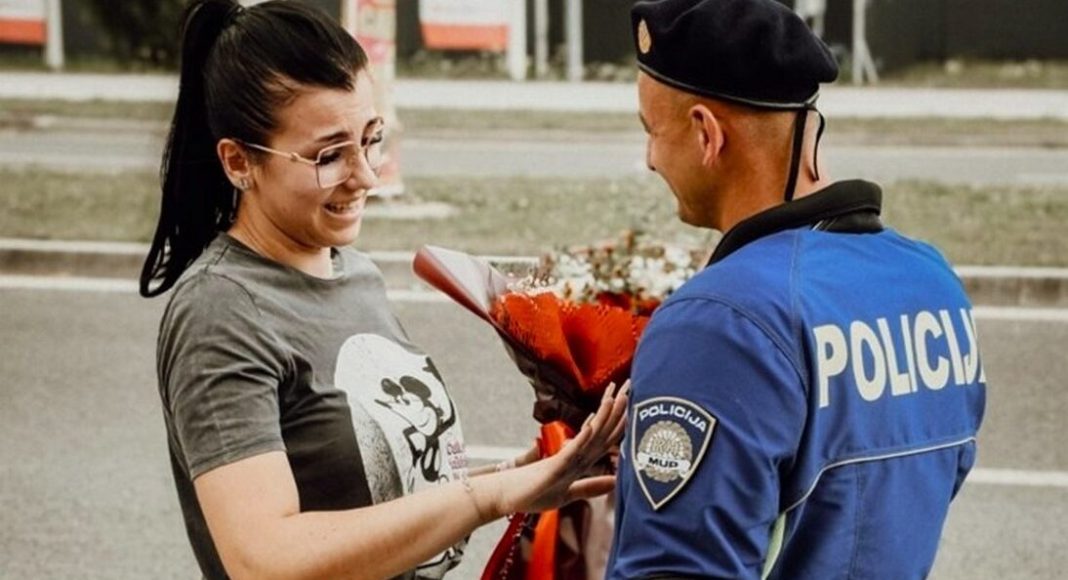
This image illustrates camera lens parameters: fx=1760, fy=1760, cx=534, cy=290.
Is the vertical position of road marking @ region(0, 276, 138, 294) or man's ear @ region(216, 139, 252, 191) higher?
man's ear @ region(216, 139, 252, 191)

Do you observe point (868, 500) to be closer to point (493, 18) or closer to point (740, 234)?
point (740, 234)

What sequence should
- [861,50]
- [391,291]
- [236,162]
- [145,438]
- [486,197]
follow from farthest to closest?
[861,50] → [486,197] → [391,291] → [145,438] → [236,162]

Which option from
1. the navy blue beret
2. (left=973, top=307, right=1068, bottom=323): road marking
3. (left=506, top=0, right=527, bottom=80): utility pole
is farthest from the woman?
(left=506, top=0, right=527, bottom=80): utility pole

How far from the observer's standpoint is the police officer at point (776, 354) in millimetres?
1823

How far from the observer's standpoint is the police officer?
5.98ft

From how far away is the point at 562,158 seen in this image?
15.4 meters

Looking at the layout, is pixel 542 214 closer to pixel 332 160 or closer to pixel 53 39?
pixel 332 160

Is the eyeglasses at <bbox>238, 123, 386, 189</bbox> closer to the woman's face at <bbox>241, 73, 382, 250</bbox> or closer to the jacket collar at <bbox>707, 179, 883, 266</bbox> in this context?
the woman's face at <bbox>241, 73, 382, 250</bbox>

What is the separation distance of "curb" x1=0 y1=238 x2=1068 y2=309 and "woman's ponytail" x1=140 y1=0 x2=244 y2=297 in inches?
267

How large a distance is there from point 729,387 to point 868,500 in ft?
0.83

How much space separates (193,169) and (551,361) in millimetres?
579

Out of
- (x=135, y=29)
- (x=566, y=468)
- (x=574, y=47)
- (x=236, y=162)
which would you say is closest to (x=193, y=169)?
(x=236, y=162)

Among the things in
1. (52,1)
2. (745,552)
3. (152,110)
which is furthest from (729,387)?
(52,1)

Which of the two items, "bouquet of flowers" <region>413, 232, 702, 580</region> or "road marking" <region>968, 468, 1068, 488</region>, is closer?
"bouquet of flowers" <region>413, 232, 702, 580</region>
